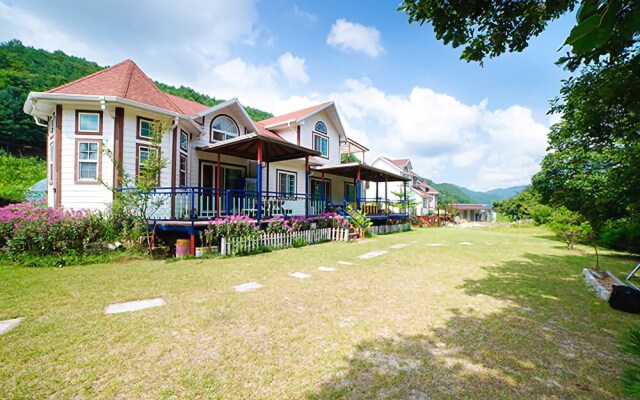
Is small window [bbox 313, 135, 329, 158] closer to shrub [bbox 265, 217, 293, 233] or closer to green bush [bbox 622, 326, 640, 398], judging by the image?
shrub [bbox 265, 217, 293, 233]

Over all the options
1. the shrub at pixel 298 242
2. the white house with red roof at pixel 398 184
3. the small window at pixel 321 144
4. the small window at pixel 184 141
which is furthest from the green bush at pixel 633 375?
the white house with red roof at pixel 398 184

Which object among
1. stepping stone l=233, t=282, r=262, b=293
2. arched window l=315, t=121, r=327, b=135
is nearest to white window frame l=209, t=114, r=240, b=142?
arched window l=315, t=121, r=327, b=135

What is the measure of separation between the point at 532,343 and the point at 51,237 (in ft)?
34.9

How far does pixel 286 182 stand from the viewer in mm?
16062

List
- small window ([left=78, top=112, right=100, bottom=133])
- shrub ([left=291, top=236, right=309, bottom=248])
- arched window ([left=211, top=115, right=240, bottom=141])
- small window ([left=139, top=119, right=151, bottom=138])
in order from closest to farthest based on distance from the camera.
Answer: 1. small window ([left=78, top=112, right=100, bottom=133])
2. small window ([left=139, top=119, right=151, bottom=138])
3. shrub ([left=291, top=236, right=309, bottom=248])
4. arched window ([left=211, top=115, right=240, bottom=141])

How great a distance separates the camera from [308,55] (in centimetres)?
1295

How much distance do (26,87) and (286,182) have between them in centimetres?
3410

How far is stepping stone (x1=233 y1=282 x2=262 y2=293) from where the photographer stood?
16.6ft

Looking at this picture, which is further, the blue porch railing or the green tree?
the blue porch railing

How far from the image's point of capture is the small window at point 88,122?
9539mm

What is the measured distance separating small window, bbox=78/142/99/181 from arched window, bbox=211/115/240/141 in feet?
14.7

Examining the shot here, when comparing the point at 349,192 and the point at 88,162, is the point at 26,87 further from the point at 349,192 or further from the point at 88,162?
the point at 349,192

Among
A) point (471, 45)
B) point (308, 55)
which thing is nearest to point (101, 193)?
point (308, 55)

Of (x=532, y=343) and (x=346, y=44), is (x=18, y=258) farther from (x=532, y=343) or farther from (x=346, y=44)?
(x=346, y=44)
